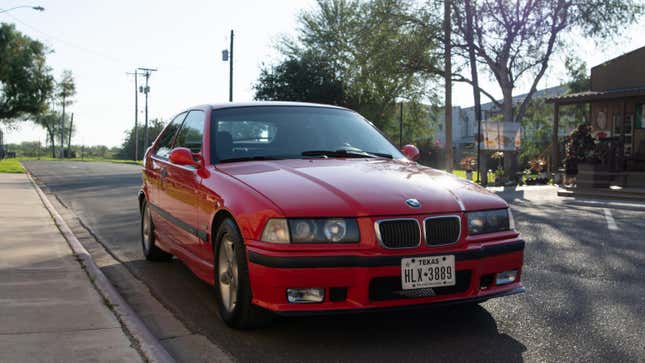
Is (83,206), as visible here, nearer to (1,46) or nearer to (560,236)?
(560,236)

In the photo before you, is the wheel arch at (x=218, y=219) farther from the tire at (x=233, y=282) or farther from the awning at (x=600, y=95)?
the awning at (x=600, y=95)

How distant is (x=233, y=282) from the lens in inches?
173

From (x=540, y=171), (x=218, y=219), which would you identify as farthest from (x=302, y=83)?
(x=218, y=219)

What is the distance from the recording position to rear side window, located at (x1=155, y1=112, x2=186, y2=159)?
6699 millimetres

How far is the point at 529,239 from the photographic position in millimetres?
8656

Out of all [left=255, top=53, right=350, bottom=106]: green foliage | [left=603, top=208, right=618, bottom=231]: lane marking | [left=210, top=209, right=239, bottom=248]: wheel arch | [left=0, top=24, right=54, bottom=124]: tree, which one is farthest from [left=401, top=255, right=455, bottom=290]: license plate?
[left=0, top=24, right=54, bottom=124]: tree

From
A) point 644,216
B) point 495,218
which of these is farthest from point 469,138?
point 495,218

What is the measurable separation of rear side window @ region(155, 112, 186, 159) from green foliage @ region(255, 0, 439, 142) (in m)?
20.2

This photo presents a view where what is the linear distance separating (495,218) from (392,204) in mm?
816

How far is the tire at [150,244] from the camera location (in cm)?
699

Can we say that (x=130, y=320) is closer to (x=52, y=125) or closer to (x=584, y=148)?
(x=584, y=148)

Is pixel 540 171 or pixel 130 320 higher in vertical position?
pixel 540 171

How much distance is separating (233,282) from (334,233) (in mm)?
856

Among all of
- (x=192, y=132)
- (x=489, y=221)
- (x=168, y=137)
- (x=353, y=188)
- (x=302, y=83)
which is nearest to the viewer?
(x=353, y=188)
